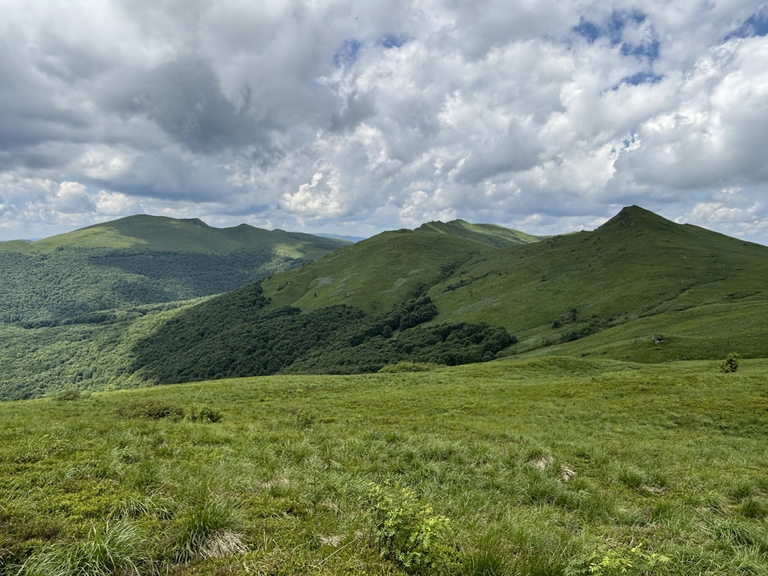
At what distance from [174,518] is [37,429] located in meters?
12.3

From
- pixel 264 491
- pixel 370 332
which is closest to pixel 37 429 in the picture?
pixel 264 491

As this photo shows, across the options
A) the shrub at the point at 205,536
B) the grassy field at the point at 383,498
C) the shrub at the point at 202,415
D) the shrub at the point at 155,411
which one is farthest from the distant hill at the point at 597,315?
the shrub at the point at 205,536

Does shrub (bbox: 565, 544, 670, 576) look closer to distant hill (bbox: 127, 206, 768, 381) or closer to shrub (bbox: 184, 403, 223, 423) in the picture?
shrub (bbox: 184, 403, 223, 423)

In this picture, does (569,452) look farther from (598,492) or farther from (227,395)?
(227,395)

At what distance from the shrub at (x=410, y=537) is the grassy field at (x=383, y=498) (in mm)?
37

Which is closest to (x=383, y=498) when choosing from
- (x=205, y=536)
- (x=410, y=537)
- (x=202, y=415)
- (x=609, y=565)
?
(x=410, y=537)

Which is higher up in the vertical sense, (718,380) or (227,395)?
(718,380)

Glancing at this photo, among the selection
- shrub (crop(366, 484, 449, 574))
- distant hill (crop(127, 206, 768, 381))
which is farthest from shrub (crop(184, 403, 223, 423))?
distant hill (crop(127, 206, 768, 381))

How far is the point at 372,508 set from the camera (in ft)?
24.4

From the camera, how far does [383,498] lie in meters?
7.74

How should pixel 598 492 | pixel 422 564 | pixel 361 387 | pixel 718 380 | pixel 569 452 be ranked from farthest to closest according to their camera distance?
pixel 361 387 → pixel 718 380 → pixel 569 452 → pixel 598 492 → pixel 422 564

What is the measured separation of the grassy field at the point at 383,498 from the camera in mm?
5848

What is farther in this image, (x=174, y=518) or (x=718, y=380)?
(x=718, y=380)

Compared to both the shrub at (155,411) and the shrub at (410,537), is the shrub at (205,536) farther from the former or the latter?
the shrub at (155,411)
